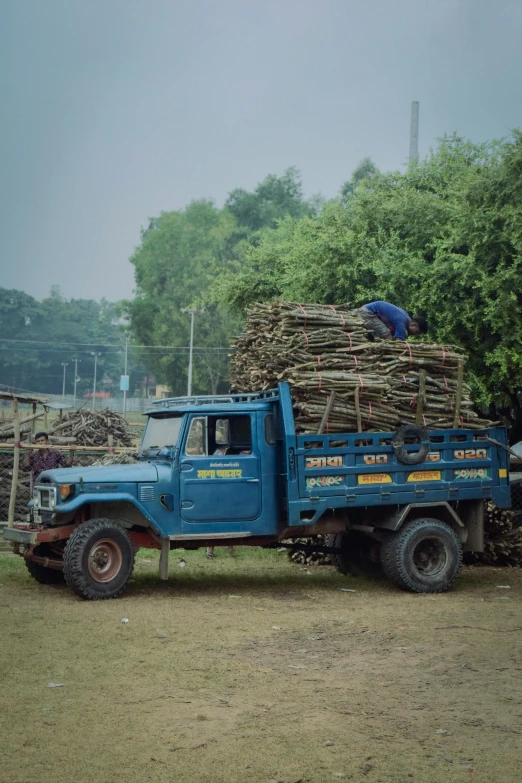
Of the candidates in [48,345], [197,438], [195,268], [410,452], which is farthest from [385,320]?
[48,345]

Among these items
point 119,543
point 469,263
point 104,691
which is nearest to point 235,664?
point 104,691

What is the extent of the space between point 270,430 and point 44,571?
3.21 m

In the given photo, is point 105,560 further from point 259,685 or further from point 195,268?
point 195,268

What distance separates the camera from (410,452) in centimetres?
1166

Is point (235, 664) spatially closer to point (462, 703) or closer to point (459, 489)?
point (462, 703)

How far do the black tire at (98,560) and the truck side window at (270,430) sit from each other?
2.03 metres

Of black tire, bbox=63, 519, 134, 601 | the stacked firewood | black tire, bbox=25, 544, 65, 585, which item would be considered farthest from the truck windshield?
the stacked firewood

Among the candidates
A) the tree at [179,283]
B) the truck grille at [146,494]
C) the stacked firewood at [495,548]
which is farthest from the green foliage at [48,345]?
the truck grille at [146,494]

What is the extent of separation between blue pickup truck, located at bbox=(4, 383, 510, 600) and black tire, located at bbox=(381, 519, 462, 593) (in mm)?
14

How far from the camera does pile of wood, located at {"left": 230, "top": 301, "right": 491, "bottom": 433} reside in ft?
37.8

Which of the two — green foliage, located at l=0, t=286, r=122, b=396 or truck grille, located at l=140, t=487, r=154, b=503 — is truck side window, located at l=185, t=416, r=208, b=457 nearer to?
truck grille, located at l=140, t=487, r=154, b=503

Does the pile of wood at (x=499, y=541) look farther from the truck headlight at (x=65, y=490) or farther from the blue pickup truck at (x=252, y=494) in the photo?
the truck headlight at (x=65, y=490)

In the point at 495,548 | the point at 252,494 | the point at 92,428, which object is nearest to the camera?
the point at 252,494

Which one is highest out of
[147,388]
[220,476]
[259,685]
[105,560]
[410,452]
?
[147,388]
